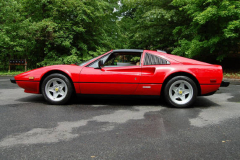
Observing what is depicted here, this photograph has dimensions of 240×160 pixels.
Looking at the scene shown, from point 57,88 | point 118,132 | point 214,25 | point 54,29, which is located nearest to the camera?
point 118,132

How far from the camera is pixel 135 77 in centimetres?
416

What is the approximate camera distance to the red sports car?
413cm

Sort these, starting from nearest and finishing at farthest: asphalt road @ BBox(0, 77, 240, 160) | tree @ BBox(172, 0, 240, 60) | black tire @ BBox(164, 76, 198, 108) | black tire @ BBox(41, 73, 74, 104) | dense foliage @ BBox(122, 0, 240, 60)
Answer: asphalt road @ BBox(0, 77, 240, 160)
black tire @ BBox(164, 76, 198, 108)
black tire @ BBox(41, 73, 74, 104)
tree @ BBox(172, 0, 240, 60)
dense foliage @ BBox(122, 0, 240, 60)

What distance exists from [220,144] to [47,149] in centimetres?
198

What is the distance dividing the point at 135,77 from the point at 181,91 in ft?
3.36

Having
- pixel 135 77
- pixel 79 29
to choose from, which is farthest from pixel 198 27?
pixel 135 77

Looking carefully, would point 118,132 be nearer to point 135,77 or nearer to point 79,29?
point 135,77

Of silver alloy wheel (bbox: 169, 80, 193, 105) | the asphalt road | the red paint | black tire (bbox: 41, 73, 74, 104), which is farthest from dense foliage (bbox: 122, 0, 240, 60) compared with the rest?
black tire (bbox: 41, 73, 74, 104)

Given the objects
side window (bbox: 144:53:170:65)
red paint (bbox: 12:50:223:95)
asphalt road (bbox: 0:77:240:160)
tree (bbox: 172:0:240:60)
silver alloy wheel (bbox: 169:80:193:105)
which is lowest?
asphalt road (bbox: 0:77:240:160)

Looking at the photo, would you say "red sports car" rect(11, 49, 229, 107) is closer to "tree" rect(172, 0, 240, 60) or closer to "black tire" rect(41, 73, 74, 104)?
"black tire" rect(41, 73, 74, 104)

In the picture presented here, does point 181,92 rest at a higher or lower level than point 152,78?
lower

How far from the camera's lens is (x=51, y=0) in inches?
616

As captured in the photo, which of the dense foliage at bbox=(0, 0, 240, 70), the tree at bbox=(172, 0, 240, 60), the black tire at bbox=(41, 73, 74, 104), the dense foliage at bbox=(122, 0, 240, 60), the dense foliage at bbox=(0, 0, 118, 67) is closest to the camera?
the black tire at bbox=(41, 73, 74, 104)

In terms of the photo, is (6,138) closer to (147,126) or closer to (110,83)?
(147,126)
